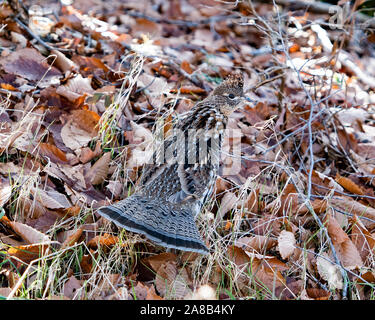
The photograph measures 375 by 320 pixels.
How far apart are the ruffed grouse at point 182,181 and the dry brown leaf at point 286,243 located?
657mm

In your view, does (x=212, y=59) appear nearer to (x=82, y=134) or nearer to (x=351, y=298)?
(x=82, y=134)

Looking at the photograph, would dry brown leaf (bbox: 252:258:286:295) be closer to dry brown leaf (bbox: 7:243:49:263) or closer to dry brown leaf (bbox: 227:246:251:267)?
dry brown leaf (bbox: 227:246:251:267)

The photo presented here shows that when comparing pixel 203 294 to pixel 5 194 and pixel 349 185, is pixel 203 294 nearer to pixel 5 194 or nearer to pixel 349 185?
pixel 5 194

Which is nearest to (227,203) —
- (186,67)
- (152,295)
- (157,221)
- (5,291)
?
(157,221)

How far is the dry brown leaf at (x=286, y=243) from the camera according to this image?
361 centimetres

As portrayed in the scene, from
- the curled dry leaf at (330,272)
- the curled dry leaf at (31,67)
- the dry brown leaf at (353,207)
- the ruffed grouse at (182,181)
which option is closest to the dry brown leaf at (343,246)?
the curled dry leaf at (330,272)

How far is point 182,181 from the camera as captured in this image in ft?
12.6

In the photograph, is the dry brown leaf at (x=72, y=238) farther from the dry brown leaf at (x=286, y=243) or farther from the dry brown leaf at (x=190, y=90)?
the dry brown leaf at (x=190, y=90)

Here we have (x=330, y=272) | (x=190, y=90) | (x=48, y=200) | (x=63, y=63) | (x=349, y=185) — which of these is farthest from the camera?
(x=190, y=90)

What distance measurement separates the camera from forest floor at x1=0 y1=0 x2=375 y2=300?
3303mm

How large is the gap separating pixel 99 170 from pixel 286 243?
5.34ft

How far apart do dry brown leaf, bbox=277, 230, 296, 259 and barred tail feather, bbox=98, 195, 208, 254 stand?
67 centimetres

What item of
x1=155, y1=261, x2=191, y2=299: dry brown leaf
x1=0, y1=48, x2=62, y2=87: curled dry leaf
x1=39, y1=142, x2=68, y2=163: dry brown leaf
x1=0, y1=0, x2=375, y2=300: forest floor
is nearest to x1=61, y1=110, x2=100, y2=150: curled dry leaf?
x1=0, y1=0, x2=375, y2=300: forest floor

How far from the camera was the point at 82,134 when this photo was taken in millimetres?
4402
